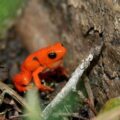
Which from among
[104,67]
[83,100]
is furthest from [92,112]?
[104,67]

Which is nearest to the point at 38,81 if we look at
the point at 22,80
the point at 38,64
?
the point at 22,80

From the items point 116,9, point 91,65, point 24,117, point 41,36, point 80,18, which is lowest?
point 24,117

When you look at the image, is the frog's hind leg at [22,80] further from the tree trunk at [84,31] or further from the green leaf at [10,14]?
the green leaf at [10,14]

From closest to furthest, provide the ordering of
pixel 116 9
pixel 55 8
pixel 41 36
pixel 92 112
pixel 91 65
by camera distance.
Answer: pixel 116 9 < pixel 92 112 < pixel 91 65 < pixel 55 8 < pixel 41 36

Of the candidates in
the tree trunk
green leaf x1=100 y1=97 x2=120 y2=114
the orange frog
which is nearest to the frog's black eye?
the orange frog

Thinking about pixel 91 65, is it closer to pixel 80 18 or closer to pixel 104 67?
pixel 104 67

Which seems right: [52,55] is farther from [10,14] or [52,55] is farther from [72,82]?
[10,14]
